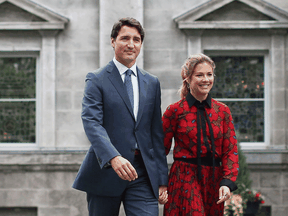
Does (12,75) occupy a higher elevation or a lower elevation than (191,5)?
lower

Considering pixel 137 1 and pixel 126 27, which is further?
pixel 137 1

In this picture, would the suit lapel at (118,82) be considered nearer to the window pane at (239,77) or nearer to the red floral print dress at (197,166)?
the red floral print dress at (197,166)

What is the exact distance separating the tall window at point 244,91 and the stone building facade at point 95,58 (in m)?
0.11

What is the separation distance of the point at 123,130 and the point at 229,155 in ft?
3.13

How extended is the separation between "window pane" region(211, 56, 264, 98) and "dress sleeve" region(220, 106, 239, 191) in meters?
4.02

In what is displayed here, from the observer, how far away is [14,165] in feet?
22.4

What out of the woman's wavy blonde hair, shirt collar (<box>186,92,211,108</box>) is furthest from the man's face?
shirt collar (<box>186,92,211,108</box>)

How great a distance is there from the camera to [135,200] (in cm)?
291

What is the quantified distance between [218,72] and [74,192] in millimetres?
3492

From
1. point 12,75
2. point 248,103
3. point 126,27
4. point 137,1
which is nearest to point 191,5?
point 137,1

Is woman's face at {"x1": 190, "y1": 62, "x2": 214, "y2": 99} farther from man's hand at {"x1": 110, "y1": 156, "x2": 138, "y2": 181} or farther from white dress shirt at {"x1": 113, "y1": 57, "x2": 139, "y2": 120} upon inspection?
man's hand at {"x1": 110, "y1": 156, "x2": 138, "y2": 181}

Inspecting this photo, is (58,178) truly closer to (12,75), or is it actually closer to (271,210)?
(12,75)

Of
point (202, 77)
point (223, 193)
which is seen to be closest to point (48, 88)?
point (202, 77)

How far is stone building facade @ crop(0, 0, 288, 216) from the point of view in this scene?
680 centimetres
